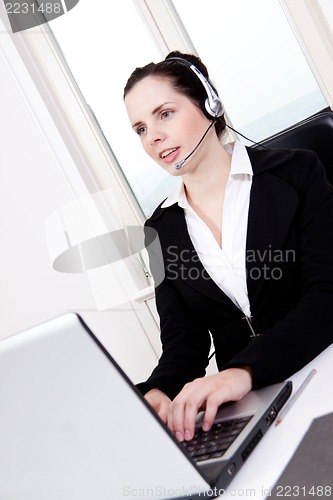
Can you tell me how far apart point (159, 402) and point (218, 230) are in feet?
1.71

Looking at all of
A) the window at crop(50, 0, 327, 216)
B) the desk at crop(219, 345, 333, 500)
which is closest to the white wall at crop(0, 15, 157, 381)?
the window at crop(50, 0, 327, 216)

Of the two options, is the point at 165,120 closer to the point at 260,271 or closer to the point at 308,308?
the point at 260,271

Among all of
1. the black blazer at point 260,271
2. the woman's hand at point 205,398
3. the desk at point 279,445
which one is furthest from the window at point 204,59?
the desk at point 279,445

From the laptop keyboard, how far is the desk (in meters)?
0.03

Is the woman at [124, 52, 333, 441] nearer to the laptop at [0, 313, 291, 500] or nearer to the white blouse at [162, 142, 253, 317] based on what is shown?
the white blouse at [162, 142, 253, 317]

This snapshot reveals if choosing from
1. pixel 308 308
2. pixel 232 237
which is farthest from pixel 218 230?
pixel 308 308

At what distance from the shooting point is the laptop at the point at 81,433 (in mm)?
602

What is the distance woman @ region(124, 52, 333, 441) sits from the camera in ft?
4.39

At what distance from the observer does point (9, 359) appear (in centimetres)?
61

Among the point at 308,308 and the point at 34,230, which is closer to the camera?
the point at 308,308

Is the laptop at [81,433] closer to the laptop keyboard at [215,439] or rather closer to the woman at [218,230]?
the laptop keyboard at [215,439]

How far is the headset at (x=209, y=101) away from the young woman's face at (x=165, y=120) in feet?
0.06

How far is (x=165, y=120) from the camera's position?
1.53 m

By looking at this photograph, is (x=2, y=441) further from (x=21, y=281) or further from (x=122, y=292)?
(x=122, y=292)
